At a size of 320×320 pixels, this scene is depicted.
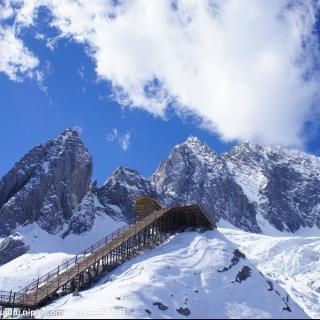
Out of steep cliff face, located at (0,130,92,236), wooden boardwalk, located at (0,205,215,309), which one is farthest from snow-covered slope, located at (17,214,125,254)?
wooden boardwalk, located at (0,205,215,309)

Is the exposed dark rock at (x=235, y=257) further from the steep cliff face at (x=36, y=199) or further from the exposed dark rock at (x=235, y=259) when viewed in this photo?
the steep cliff face at (x=36, y=199)

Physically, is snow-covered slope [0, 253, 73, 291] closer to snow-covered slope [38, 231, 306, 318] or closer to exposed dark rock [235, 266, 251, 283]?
snow-covered slope [38, 231, 306, 318]

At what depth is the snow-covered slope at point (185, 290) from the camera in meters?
50.1

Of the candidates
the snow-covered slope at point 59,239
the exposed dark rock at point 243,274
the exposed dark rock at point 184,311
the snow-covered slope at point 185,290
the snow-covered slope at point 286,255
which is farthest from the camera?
the snow-covered slope at point 59,239

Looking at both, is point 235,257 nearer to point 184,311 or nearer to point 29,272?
point 184,311

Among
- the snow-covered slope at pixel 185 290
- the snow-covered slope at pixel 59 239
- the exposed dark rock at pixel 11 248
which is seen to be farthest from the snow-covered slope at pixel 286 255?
the snow-covered slope at pixel 59 239

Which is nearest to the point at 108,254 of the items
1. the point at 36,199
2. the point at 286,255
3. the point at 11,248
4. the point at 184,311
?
the point at 184,311

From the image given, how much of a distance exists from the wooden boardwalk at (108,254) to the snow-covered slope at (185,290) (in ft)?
7.79

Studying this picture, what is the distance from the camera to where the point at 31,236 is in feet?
570

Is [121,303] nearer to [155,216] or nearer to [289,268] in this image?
[155,216]

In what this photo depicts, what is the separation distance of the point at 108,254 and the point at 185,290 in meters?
12.8

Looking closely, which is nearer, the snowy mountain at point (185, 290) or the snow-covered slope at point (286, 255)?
the snowy mountain at point (185, 290)

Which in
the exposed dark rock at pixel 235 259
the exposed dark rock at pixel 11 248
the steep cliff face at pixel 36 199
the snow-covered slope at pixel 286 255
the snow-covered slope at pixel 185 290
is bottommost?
the snow-covered slope at pixel 185 290

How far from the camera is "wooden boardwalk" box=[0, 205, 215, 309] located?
188ft
